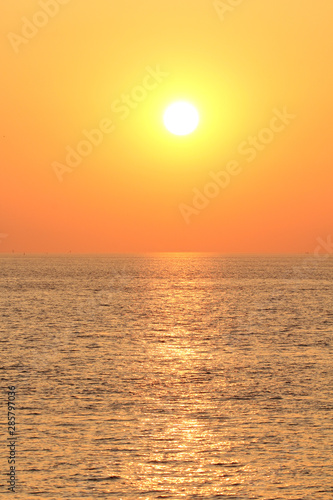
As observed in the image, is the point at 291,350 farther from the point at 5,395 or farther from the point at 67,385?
the point at 5,395

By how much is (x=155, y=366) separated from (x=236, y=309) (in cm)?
6257

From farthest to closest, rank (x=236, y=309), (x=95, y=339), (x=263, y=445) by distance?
(x=236, y=309) → (x=95, y=339) → (x=263, y=445)

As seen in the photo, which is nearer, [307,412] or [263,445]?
[263,445]

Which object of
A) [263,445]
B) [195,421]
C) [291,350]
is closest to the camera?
[263,445]

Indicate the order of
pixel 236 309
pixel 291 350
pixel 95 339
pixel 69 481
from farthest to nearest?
pixel 236 309
pixel 95 339
pixel 291 350
pixel 69 481

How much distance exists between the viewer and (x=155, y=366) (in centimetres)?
5609

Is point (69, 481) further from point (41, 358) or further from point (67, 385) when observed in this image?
point (41, 358)

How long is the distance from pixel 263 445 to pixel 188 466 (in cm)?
476

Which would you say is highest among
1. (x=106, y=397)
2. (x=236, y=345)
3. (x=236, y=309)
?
(x=236, y=309)

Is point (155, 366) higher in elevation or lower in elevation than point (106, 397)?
higher

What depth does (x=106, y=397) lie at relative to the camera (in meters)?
43.8

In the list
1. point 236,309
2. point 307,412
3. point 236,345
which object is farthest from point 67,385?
point 236,309

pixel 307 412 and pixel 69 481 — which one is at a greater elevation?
pixel 307 412

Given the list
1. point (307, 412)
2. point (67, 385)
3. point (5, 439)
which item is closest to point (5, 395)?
point (67, 385)
